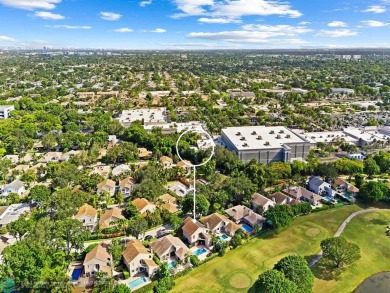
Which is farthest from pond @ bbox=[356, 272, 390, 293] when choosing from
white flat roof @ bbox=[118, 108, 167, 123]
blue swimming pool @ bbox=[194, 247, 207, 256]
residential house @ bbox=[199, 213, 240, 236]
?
white flat roof @ bbox=[118, 108, 167, 123]

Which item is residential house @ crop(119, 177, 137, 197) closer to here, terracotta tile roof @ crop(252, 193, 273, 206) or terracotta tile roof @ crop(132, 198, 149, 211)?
terracotta tile roof @ crop(132, 198, 149, 211)

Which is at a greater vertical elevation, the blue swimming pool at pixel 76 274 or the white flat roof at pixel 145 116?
the white flat roof at pixel 145 116

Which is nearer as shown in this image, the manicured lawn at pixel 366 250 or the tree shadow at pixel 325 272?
the manicured lawn at pixel 366 250

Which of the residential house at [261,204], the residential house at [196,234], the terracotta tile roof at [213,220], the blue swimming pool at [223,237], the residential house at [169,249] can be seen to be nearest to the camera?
the residential house at [169,249]

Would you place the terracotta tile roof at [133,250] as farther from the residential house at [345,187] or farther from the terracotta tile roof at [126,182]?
the residential house at [345,187]

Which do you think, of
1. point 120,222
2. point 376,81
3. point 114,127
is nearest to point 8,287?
point 120,222

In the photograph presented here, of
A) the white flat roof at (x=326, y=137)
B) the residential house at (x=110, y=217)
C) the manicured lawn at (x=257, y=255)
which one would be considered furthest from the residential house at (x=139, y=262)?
the white flat roof at (x=326, y=137)
